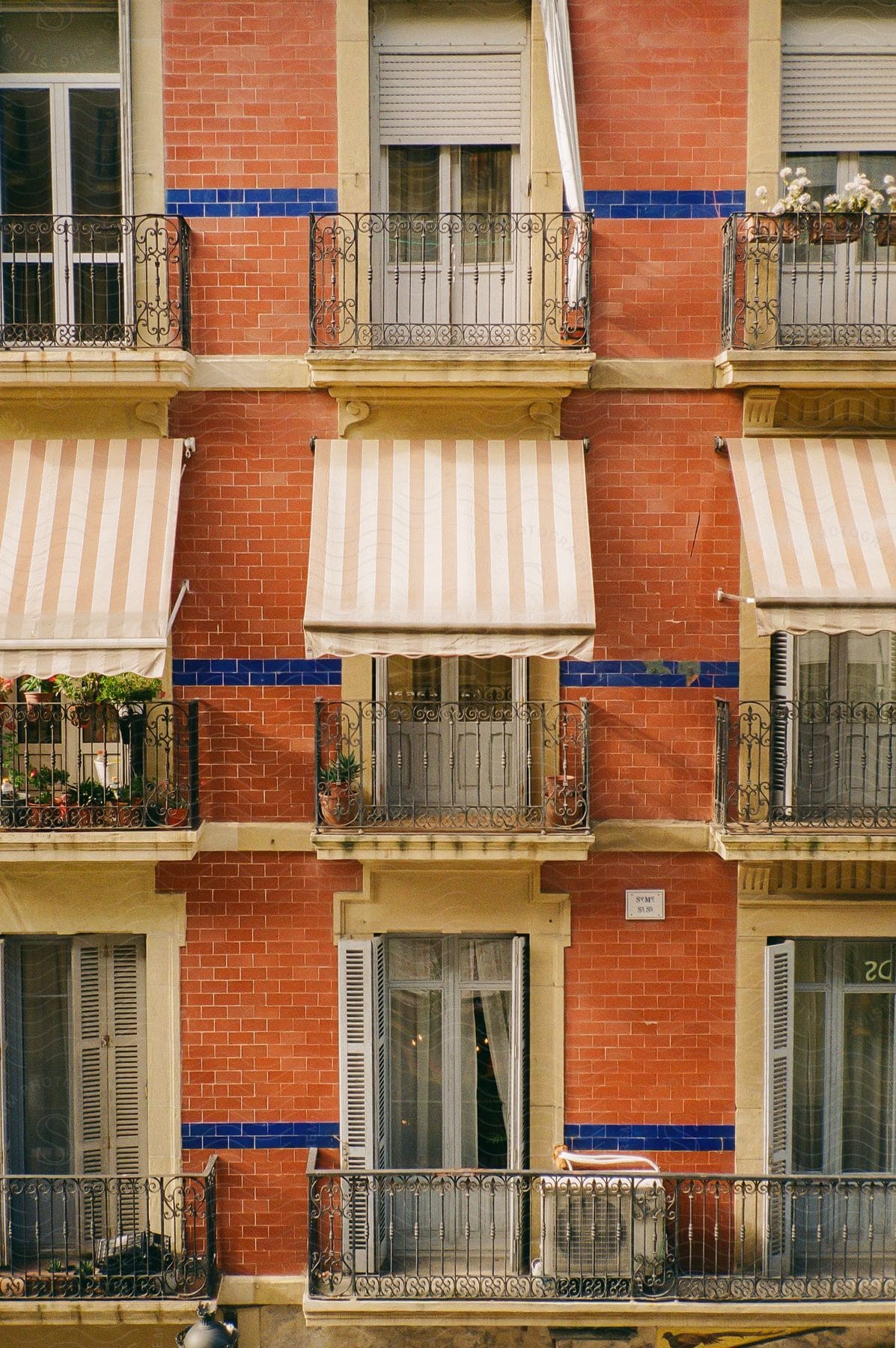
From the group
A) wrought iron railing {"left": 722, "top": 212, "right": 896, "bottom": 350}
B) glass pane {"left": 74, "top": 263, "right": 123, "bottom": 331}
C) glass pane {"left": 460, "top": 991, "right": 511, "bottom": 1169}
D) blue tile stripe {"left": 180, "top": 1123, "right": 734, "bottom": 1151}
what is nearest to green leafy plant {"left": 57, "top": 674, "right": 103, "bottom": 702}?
glass pane {"left": 74, "top": 263, "right": 123, "bottom": 331}

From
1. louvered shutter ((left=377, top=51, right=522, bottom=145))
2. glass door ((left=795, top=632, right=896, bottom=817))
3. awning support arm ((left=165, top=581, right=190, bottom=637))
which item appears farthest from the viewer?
louvered shutter ((left=377, top=51, right=522, bottom=145))

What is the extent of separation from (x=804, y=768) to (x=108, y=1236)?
5988 mm

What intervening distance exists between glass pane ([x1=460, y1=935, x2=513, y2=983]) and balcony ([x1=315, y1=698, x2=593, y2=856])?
3.26ft

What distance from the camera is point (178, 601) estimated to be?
7781 millimetres

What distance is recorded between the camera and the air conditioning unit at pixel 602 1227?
7.68m

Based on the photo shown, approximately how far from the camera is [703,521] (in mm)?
8180

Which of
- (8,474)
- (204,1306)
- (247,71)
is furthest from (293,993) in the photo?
(247,71)

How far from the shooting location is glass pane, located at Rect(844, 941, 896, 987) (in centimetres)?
834

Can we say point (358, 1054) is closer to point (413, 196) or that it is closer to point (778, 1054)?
point (778, 1054)

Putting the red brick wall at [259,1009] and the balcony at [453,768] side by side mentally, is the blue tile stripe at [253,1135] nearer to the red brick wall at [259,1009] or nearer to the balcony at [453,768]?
the red brick wall at [259,1009]

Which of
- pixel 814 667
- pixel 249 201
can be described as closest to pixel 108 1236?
pixel 814 667

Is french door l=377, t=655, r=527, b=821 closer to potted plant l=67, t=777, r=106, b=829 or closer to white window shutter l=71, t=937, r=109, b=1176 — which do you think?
potted plant l=67, t=777, r=106, b=829

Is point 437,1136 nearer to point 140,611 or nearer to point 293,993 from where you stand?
point 293,993

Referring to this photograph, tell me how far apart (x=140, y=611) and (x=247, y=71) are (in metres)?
3.93
